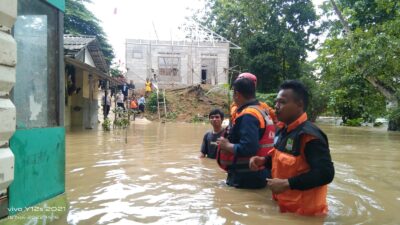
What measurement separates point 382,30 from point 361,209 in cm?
1235

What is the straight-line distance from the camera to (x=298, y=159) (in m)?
2.90

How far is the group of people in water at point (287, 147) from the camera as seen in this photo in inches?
110

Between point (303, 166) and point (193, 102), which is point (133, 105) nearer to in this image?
point (193, 102)

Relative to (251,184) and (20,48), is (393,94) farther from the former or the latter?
(20,48)

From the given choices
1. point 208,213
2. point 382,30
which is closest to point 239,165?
point 208,213

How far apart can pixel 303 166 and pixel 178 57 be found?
26.2 m

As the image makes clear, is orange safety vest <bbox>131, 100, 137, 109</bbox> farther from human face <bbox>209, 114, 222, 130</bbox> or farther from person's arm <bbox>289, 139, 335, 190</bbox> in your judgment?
person's arm <bbox>289, 139, 335, 190</bbox>

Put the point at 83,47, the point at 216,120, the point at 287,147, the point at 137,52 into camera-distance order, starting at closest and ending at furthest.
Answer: the point at 287,147 < the point at 216,120 < the point at 83,47 < the point at 137,52

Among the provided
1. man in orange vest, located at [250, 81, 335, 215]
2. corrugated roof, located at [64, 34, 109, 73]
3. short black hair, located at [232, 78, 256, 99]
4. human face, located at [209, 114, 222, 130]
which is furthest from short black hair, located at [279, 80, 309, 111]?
corrugated roof, located at [64, 34, 109, 73]

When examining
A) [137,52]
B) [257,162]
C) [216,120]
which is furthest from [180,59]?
[257,162]

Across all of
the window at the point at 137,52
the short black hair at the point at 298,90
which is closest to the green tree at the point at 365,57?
the short black hair at the point at 298,90

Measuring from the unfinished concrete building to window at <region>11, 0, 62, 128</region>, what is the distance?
24698 mm

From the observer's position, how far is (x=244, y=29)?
1261 inches

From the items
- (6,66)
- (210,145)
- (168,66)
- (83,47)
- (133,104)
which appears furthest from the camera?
(168,66)
